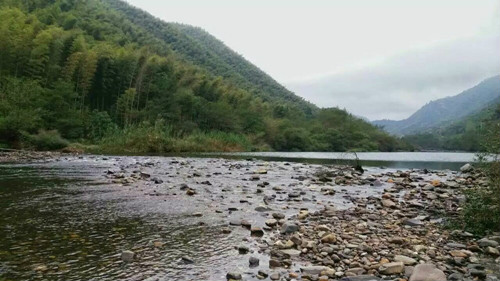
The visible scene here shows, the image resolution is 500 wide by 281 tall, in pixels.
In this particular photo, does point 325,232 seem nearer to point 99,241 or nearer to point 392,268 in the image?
point 392,268

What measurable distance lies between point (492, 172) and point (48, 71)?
55.4 meters

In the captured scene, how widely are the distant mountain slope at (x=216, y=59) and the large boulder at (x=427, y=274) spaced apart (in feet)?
435

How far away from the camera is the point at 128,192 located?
13.7 m

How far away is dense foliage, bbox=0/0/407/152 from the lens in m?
43.9

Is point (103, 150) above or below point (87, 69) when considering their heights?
below

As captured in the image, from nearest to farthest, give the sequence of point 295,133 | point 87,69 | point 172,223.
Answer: point 172,223 → point 87,69 → point 295,133

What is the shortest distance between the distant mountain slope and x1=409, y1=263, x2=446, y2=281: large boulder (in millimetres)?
132710

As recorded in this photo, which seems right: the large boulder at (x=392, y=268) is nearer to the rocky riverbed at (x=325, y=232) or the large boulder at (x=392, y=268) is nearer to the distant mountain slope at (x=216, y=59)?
the rocky riverbed at (x=325, y=232)

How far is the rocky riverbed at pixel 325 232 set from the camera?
606 cm

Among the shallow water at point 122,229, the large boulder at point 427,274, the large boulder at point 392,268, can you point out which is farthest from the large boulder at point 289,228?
the large boulder at point 427,274

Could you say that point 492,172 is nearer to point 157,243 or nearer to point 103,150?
point 157,243

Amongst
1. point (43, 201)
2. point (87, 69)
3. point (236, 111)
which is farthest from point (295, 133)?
point (43, 201)

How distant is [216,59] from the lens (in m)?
159

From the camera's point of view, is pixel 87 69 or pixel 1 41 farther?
pixel 87 69
